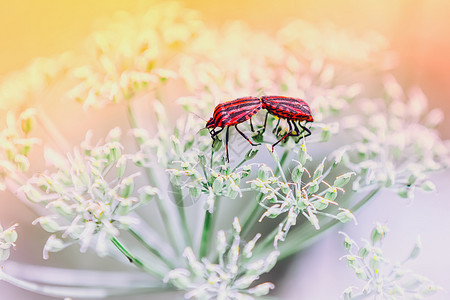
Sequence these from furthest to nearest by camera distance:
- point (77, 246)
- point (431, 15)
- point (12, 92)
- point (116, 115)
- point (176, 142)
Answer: point (431, 15)
point (116, 115)
point (77, 246)
point (12, 92)
point (176, 142)

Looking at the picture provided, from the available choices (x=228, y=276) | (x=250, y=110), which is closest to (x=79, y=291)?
(x=228, y=276)

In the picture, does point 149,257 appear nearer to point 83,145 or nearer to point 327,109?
point 83,145

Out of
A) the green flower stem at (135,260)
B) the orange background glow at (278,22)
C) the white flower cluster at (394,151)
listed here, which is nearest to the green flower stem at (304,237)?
the white flower cluster at (394,151)

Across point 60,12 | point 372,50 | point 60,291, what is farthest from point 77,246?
point 372,50

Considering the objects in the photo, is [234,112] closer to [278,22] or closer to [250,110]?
[250,110]

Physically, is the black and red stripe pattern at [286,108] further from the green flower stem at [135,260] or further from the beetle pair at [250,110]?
the green flower stem at [135,260]
